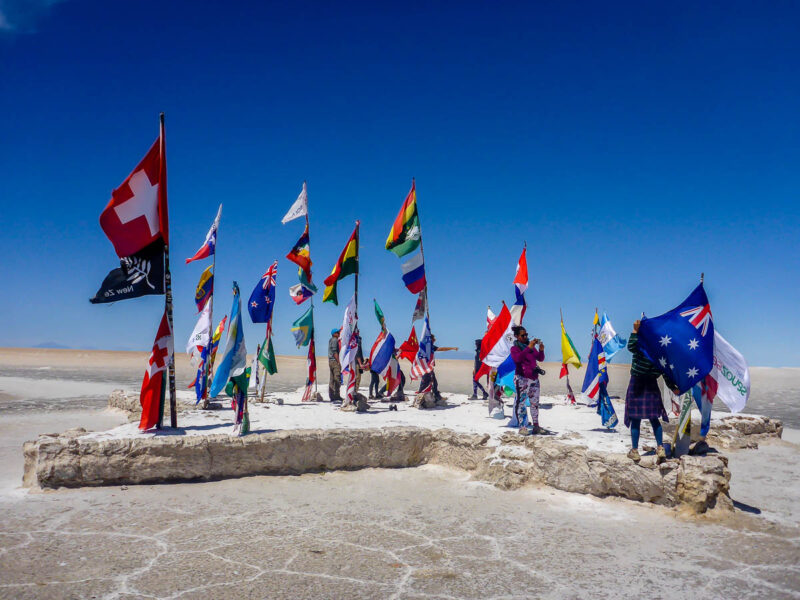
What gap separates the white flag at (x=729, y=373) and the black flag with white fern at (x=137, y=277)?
8.95 meters

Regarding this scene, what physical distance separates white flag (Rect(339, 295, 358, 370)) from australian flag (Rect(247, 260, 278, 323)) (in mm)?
2200

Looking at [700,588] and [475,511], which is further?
[475,511]

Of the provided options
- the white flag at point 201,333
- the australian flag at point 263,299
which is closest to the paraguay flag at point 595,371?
the australian flag at point 263,299

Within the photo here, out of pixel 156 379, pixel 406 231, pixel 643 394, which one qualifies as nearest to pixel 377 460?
pixel 156 379

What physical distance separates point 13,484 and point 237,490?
3.46m

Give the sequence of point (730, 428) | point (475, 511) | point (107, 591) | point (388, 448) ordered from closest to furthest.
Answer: point (107, 591) < point (475, 511) < point (388, 448) < point (730, 428)

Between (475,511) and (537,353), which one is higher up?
(537,353)

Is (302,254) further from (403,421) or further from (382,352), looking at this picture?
(403,421)

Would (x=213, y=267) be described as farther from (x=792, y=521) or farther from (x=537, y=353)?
(x=792, y=521)

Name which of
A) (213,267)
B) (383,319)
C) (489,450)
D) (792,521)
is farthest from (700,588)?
(213,267)

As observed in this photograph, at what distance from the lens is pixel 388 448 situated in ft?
32.5

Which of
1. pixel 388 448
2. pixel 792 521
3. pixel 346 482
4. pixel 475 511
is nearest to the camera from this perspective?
pixel 792 521

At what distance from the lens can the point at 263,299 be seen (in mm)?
14625

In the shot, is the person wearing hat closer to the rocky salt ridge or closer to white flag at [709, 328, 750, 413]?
the rocky salt ridge
